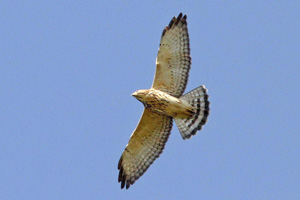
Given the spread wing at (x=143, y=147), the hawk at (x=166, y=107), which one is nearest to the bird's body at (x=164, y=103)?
the hawk at (x=166, y=107)

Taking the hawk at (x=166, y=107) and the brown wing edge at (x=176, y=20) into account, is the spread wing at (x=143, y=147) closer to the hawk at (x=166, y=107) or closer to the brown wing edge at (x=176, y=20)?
the hawk at (x=166, y=107)

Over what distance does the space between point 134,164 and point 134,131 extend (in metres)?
0.86

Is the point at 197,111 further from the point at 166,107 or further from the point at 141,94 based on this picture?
the point at 141,94

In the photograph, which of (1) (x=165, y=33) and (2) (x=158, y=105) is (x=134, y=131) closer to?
(2) (x=158, y=105)

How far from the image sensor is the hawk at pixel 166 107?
1545 centimetres

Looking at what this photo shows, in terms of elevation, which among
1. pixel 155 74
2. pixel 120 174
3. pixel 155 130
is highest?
pixel 155 74

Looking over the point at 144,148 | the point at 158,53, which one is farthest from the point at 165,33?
the point at 144,148

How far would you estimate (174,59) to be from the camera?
15.5 m

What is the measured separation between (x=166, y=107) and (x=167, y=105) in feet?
0.24

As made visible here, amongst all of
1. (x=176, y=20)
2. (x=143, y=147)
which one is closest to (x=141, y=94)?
(x=143, y=147)

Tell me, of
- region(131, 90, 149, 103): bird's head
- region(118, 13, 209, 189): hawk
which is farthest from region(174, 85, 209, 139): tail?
region(131, 90, 149, 103): bird's head

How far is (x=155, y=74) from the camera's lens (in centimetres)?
1554

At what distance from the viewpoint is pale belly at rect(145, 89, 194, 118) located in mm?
15383

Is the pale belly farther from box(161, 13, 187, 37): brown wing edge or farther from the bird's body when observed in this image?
box(161, 13, 187, 37): brown wing edge
